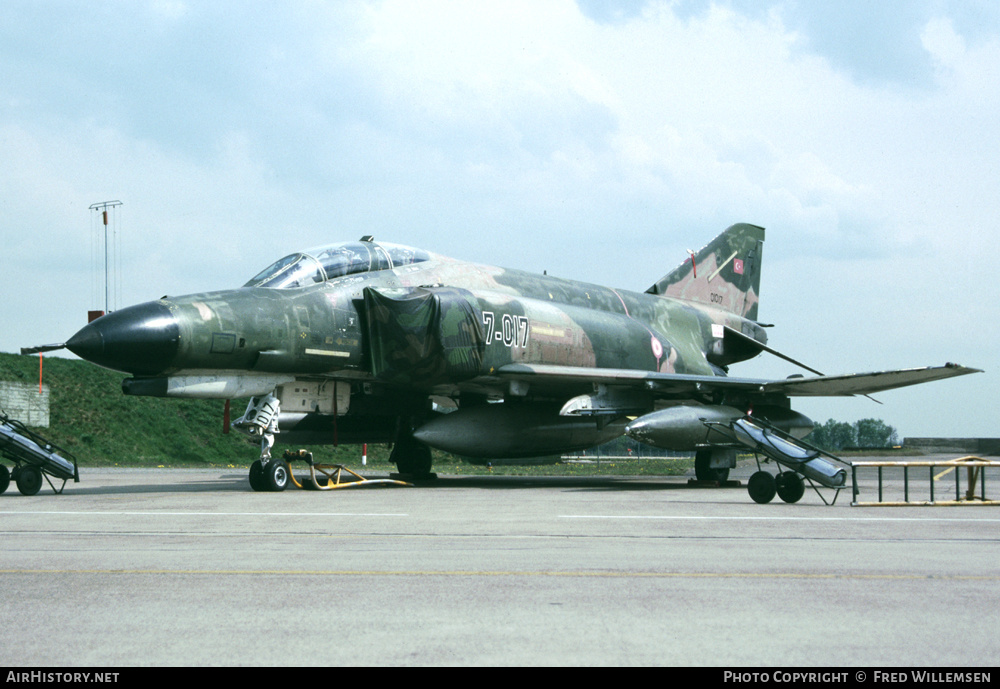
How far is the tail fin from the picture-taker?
2456 cm

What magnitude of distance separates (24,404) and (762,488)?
111ft

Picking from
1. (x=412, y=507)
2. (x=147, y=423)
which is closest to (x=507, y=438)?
(x=412, y=507)

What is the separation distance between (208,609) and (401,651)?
1.42 m

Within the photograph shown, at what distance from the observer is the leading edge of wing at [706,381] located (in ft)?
56.3

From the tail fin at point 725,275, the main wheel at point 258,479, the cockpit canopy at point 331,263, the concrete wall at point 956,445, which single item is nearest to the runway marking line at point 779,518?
the main wheel at point 258,479

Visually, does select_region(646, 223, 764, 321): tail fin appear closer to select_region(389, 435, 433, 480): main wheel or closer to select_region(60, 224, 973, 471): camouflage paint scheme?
select_region(60, 224, 973, 471): camouflage paint scheme

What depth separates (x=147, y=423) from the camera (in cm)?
4059

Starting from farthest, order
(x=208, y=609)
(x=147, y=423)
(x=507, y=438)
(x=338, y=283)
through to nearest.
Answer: (x=147, y=423), (x=507, y=438), (x=338, y=283), (x=208, y=609)

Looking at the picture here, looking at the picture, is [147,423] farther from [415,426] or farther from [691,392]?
[691,392]

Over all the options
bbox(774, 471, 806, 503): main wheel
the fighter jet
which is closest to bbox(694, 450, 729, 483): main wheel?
the fighter jet

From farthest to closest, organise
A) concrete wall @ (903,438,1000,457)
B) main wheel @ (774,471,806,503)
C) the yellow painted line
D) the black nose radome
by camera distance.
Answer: concrete wall @ (903,438,1000,457) → the black nose radome → main wheel @ (774,471,806,503) → the yellow painted line

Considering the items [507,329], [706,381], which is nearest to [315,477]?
[507,329]

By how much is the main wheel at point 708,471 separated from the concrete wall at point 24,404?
27997 millimetres

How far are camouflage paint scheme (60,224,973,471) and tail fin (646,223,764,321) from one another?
2742 mm
